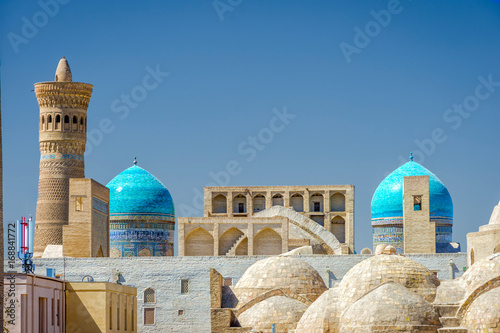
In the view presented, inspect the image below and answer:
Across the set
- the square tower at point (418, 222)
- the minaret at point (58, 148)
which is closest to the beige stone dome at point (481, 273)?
the square tower at point (418, 222)

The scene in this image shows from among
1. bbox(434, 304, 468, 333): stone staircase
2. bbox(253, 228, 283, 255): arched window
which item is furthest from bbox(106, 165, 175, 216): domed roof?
bbox(434, 304, 468, 333): stone staircase

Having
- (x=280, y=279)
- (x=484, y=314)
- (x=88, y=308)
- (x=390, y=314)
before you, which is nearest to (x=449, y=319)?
(x=484, y=314)

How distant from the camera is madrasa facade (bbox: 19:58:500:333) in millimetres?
22748

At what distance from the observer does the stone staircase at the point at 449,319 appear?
21462 millimetres

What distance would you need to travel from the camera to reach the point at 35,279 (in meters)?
18.8

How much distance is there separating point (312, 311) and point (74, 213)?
425 inches

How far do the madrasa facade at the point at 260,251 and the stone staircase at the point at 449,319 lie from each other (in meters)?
0.02

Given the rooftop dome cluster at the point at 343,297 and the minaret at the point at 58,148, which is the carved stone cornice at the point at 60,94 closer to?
the minaret at the point at 58,148

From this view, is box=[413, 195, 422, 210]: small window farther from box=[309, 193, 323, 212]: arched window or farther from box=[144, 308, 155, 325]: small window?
box=[144, 308, 155, 325]: small window

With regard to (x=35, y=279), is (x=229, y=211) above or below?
above

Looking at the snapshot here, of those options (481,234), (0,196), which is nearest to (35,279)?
(0,196)

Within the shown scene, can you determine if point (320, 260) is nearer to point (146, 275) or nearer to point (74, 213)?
point (146, 275)

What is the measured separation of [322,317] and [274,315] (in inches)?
115

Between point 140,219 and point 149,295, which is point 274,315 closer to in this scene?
point 149,295
